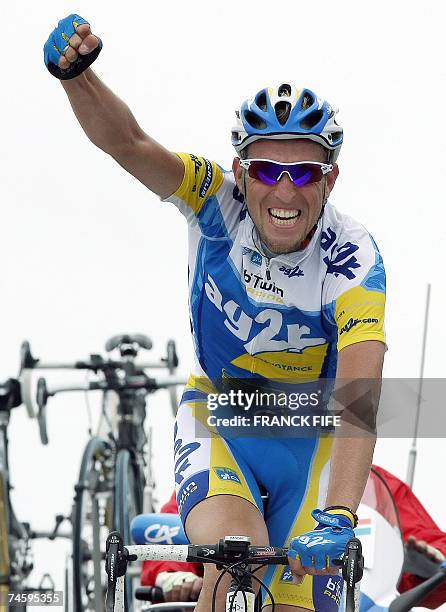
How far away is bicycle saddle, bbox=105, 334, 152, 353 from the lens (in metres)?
9.55

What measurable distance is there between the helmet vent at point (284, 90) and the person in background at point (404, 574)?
2262 mm

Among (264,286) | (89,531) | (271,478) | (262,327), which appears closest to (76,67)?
(264,286)

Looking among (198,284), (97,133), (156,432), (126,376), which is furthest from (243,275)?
(156,432)

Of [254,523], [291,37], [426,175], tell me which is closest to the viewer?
[254,523]

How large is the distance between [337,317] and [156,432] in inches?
315

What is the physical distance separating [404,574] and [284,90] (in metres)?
3.16

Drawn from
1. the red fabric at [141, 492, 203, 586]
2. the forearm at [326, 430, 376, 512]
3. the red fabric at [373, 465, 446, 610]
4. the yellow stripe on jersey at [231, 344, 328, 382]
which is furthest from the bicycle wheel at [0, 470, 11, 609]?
the forearm at [326, 430, 376, 512]

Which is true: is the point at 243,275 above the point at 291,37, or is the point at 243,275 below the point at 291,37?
below

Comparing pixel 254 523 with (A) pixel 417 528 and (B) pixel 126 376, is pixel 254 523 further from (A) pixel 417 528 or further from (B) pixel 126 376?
(B) pixel 126 376

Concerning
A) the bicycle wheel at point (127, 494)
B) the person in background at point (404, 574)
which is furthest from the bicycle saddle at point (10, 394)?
the person in background at point (404, 574)

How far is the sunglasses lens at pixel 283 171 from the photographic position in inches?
195

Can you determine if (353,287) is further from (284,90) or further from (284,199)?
(284,90)

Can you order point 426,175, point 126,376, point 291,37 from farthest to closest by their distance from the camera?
point 426,175 → point 291,37 → point 126,376

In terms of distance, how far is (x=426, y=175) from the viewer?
11.0m
